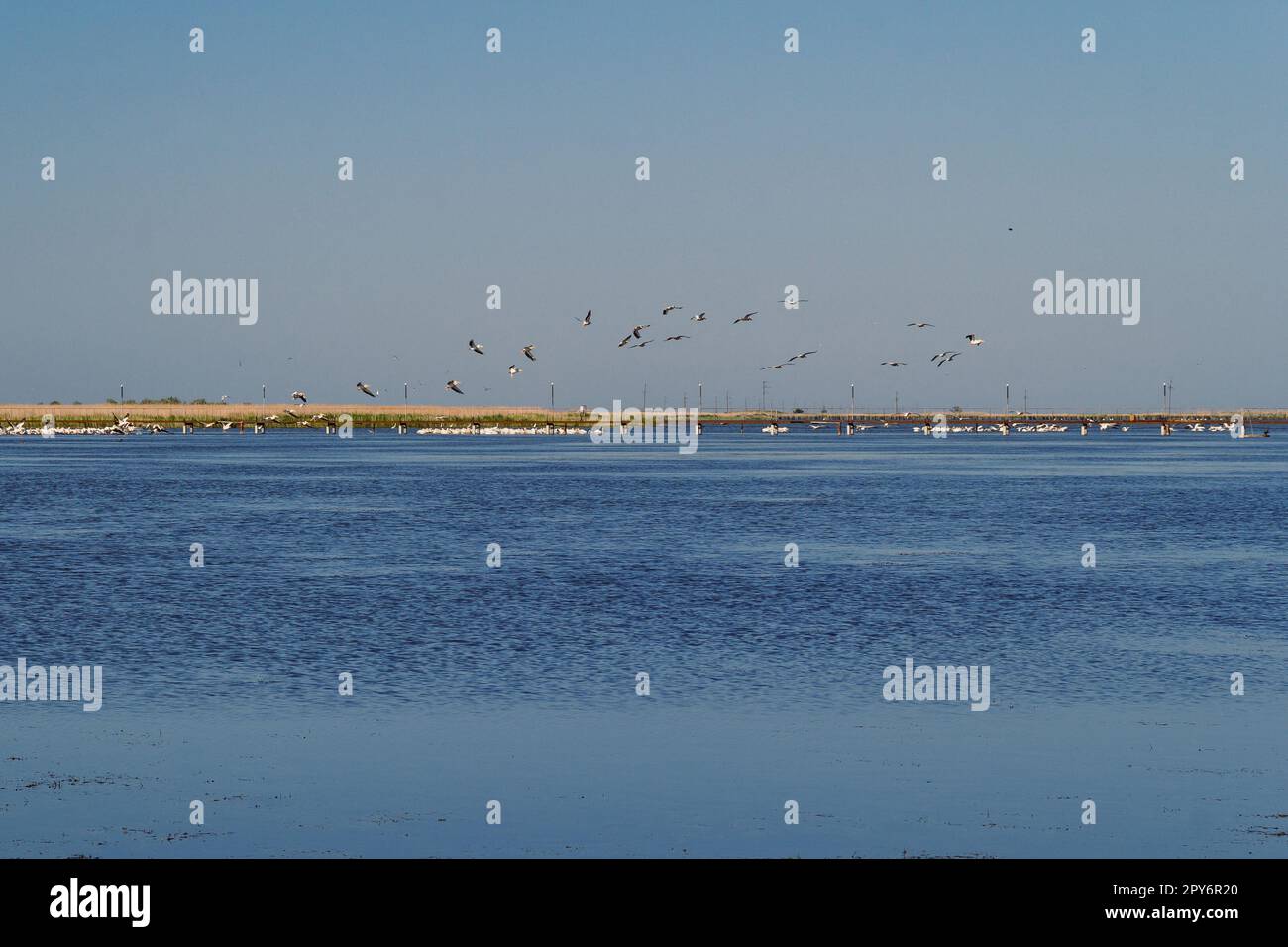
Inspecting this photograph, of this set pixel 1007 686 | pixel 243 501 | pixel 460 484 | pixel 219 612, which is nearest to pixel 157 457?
pixel 460 484

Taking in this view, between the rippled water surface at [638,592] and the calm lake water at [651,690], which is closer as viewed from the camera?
the calm lake water at [651,690]

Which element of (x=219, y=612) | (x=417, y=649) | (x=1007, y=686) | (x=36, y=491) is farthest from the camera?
(x=36, y=491)

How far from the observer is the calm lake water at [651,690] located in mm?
16703

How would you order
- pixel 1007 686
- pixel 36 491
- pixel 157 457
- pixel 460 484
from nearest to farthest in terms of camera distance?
pixel 1007 686, pixel 36 491, pixel 460 484, pixel 157 457

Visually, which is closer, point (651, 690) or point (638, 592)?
point (651, 690)

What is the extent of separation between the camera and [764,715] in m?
23.0

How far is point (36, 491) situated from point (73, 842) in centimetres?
8068

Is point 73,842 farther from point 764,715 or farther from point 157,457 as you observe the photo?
point 157,457

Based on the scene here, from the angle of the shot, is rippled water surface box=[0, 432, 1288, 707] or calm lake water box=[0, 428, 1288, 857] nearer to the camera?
calm lake water box=[0, 428, 1288, 857]

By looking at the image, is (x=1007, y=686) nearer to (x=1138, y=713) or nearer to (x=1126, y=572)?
(x=1138, y=713)

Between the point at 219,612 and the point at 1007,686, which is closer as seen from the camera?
the point at 1007,686

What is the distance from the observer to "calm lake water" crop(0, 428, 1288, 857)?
54.8 ft

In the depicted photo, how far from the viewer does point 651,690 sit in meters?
25.2
